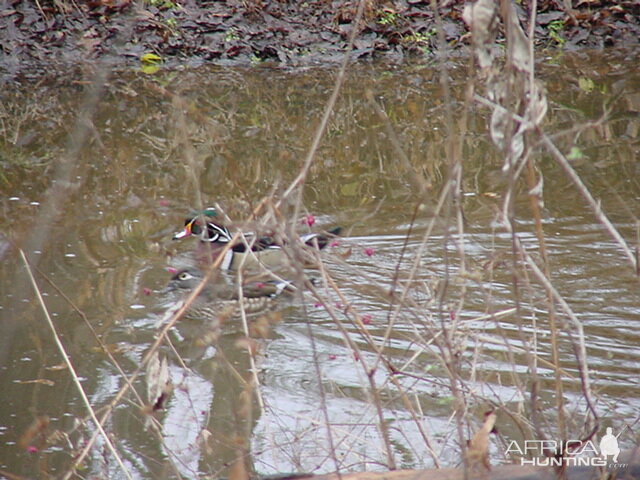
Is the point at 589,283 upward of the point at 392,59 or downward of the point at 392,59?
downward

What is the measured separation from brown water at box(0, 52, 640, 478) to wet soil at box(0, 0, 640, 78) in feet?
3.83

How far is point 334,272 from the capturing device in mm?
6309

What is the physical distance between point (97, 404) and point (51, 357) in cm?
64

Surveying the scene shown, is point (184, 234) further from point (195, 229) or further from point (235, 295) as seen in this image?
point (235, 295)

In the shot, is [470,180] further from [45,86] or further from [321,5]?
[321,5]

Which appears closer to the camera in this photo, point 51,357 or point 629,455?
point 629,455

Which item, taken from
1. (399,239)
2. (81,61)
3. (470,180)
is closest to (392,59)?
(81,61)

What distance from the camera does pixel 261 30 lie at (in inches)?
549

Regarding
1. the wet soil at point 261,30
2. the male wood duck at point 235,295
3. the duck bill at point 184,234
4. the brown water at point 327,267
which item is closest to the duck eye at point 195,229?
the duck bill at point 184,234

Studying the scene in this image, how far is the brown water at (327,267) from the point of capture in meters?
3.88

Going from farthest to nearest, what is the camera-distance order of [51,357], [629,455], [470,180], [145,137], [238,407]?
[145,137] < [470,180] < [51,357] < [238,407] < [629,455]

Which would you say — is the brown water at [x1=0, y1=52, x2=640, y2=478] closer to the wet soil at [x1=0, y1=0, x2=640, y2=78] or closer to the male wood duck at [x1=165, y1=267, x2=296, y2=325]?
the male wood duck at [x1=165, y1=267, x2=296, y2=325]

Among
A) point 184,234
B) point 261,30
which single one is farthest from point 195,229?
point 261,30

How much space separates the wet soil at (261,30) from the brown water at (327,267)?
1168mm
